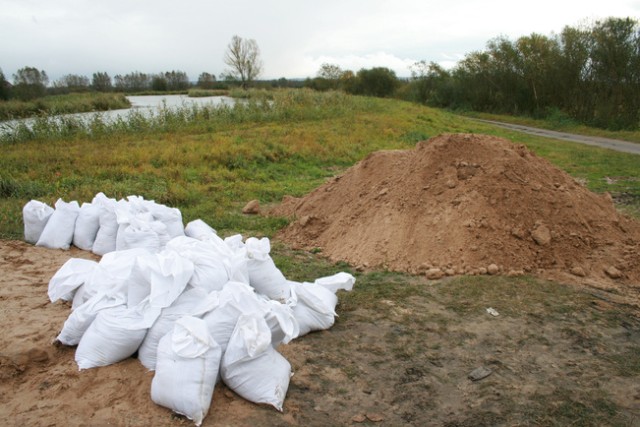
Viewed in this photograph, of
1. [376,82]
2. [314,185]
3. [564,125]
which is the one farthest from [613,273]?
[376,82]

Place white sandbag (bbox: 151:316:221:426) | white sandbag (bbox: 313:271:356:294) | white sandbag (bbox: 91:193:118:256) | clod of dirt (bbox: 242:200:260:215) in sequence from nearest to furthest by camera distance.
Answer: white sandbag (bbox: 151:316:221:426)
white sandbag (bbox: 313:271:356:294)
white sandbag (bbox: 91:193:118:256)
clod of dirt (bbox: 242:200:260:215)

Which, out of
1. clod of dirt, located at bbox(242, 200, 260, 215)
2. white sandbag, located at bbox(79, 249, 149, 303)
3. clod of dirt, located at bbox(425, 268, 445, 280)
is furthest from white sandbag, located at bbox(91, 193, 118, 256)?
clod of dirt, located at bbox(425, 268, 445, 280)

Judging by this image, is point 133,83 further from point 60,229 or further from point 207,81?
point 60,229

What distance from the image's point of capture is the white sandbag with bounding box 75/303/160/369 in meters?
2.76

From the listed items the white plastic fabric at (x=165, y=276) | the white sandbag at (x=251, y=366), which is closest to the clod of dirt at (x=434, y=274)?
the white sandbag at (x=251, y=366)

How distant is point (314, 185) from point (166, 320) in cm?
634

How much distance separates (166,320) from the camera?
9.25 feet

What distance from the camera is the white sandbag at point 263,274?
3.63 m

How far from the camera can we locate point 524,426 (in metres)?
2.59

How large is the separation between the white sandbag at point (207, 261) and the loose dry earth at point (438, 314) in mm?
617

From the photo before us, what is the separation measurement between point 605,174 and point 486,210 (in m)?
6.43

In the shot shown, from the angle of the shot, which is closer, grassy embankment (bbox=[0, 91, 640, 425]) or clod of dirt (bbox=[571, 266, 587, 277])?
grassy embankment (bbox=[0, 91, 640, 425])

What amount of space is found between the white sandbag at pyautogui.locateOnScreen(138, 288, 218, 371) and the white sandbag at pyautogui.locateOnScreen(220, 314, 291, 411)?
30 centimetres

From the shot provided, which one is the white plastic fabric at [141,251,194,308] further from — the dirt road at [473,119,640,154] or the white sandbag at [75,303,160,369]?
the dirt road at [473,119,640,154]
